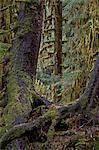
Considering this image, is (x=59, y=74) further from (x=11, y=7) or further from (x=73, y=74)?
(x=11, y=7)

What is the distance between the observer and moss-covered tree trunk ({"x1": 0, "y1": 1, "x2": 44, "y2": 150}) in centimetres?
343

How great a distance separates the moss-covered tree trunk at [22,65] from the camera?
3.43 meters

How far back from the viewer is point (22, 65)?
12.5 ft

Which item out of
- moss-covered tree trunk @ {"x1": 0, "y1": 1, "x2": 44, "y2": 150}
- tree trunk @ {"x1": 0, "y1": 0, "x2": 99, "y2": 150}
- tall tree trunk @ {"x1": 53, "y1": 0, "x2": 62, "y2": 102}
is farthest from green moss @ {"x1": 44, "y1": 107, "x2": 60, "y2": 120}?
tall tree trunk @ {"x1": 53, "y1": 0, "x2": 62, "y2": 102}

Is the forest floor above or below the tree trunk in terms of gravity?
below

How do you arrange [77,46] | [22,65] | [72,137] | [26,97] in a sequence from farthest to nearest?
[77,46], [22,65], [26,97], [72,137]

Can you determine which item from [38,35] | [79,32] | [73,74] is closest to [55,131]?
[38,35]

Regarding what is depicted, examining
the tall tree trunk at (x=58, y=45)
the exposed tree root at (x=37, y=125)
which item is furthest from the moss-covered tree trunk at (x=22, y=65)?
the tall tree trunk at (x=58, y=45)

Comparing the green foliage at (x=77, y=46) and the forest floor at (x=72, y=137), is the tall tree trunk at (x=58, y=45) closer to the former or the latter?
the green foliage at (x=77, y=46)

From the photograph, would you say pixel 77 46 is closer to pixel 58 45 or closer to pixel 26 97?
pixel 58 45

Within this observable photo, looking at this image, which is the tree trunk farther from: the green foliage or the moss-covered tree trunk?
the green foliage

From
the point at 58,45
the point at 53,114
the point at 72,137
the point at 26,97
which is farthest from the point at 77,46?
the point at 72,137

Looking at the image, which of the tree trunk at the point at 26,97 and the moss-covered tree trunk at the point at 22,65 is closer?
the tree trunk at the point at 26,97

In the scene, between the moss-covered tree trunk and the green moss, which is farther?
the moss-covered tree trunk
